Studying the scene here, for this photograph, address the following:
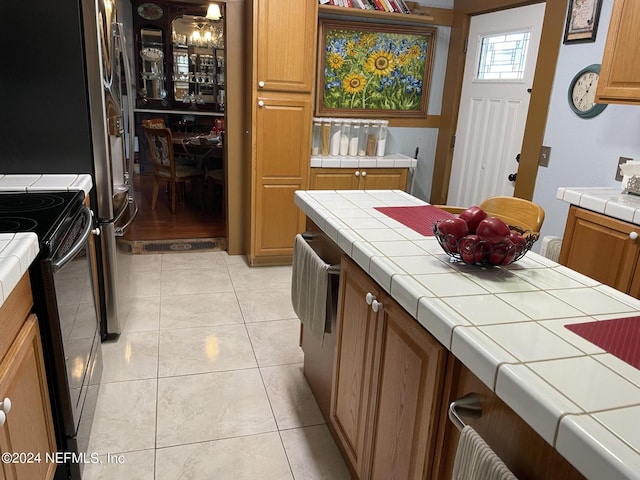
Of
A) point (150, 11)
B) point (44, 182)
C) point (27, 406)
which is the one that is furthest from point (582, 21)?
point (150, 11)

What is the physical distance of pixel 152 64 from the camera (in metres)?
7.70

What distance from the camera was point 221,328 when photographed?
2.96 m

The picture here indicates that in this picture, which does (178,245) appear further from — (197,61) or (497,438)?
(197,61)

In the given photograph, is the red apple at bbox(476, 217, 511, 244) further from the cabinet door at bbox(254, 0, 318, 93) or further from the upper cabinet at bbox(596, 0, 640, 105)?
the cabinet door at bbox(254, 0, 318, 93)

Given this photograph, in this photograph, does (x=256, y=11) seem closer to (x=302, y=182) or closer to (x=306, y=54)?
(x=306, y=54)

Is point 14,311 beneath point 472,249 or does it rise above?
beneath

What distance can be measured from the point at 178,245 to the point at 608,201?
3381mm

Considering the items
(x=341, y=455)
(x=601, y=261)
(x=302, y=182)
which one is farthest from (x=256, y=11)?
(x=341, y=455)

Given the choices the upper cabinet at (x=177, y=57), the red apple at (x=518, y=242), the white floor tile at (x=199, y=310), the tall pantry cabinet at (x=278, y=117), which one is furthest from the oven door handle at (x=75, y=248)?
the upper cabinet at (x=177, y=57)

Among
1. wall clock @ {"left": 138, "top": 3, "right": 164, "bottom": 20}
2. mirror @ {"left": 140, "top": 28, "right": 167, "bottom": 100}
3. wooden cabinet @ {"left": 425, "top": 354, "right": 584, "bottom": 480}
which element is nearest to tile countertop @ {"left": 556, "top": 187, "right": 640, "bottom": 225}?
wooden cabinet @ {"left": 425, "top": 354, "right": 584, "bottom": 480}

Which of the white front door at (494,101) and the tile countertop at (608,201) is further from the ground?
the white front door at (494,101)

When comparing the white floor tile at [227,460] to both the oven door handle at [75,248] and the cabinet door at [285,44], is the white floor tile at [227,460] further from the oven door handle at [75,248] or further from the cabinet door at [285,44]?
the cabinet door at [285,44]

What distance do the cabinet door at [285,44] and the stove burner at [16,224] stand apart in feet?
7.18

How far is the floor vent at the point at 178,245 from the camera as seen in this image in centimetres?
429
